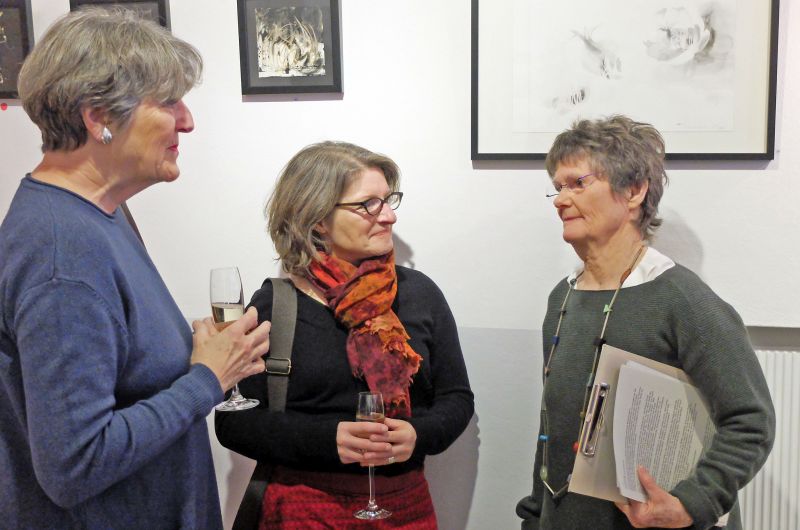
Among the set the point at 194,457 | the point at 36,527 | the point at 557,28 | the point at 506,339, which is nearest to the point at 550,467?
the point at 506,339

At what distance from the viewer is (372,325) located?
173 centimetres

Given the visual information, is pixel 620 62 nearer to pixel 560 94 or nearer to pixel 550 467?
pixel 560 94

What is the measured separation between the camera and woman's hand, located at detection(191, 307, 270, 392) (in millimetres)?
1291

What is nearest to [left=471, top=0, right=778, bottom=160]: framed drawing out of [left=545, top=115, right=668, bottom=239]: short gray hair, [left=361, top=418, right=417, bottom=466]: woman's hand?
[left=545, top=115, right=668, bottom=239]: short gray hair

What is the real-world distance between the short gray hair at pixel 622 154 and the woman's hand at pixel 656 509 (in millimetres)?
582

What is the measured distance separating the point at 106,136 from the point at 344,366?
0.81 m

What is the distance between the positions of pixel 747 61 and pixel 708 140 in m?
0.24

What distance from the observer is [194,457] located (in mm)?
1329

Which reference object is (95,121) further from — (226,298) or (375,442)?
(375,442)

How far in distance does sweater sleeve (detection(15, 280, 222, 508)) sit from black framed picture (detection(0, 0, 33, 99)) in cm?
156

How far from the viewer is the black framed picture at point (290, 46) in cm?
210

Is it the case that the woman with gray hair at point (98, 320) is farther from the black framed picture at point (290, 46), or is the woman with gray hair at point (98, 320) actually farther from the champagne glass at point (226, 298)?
the black framed picture at point (290, 46)

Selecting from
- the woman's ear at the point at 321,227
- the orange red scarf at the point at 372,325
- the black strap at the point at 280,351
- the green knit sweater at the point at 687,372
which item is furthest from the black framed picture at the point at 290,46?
the green knit sweater at the point at 687,372

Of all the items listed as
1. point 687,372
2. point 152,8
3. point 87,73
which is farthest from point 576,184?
point 152,8
